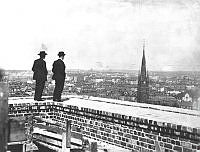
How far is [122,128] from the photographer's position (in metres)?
9.15

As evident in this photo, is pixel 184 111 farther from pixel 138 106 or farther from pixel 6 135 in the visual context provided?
pixel 6 135

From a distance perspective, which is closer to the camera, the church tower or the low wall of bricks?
the low wall of bricks

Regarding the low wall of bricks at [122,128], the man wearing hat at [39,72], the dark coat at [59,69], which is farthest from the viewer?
the man wearing hat at [39,72]

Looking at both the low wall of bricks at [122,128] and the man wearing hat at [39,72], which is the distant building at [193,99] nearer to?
the low wall of bricks at [122,128]

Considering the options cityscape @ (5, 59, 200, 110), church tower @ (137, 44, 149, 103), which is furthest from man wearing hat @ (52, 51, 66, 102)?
church tower @ (137, 44, 149, 103)

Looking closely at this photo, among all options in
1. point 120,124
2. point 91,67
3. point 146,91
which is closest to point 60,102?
point 120,124

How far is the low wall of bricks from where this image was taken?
7.46 meters

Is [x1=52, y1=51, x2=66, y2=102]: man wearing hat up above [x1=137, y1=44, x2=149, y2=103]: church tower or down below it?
above

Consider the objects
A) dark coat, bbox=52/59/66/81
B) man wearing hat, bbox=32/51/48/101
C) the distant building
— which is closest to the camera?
the distant building

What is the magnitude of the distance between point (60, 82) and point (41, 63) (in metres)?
0.87

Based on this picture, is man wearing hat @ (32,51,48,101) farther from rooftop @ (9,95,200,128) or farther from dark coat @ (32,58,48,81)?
rooftop @ (9,95,200,128)

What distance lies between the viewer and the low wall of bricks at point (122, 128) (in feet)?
24.5

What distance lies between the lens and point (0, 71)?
17.9 feet

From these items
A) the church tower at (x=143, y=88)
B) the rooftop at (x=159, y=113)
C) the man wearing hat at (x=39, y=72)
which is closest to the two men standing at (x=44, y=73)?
the man wearing hat at (x=39, y=72)
